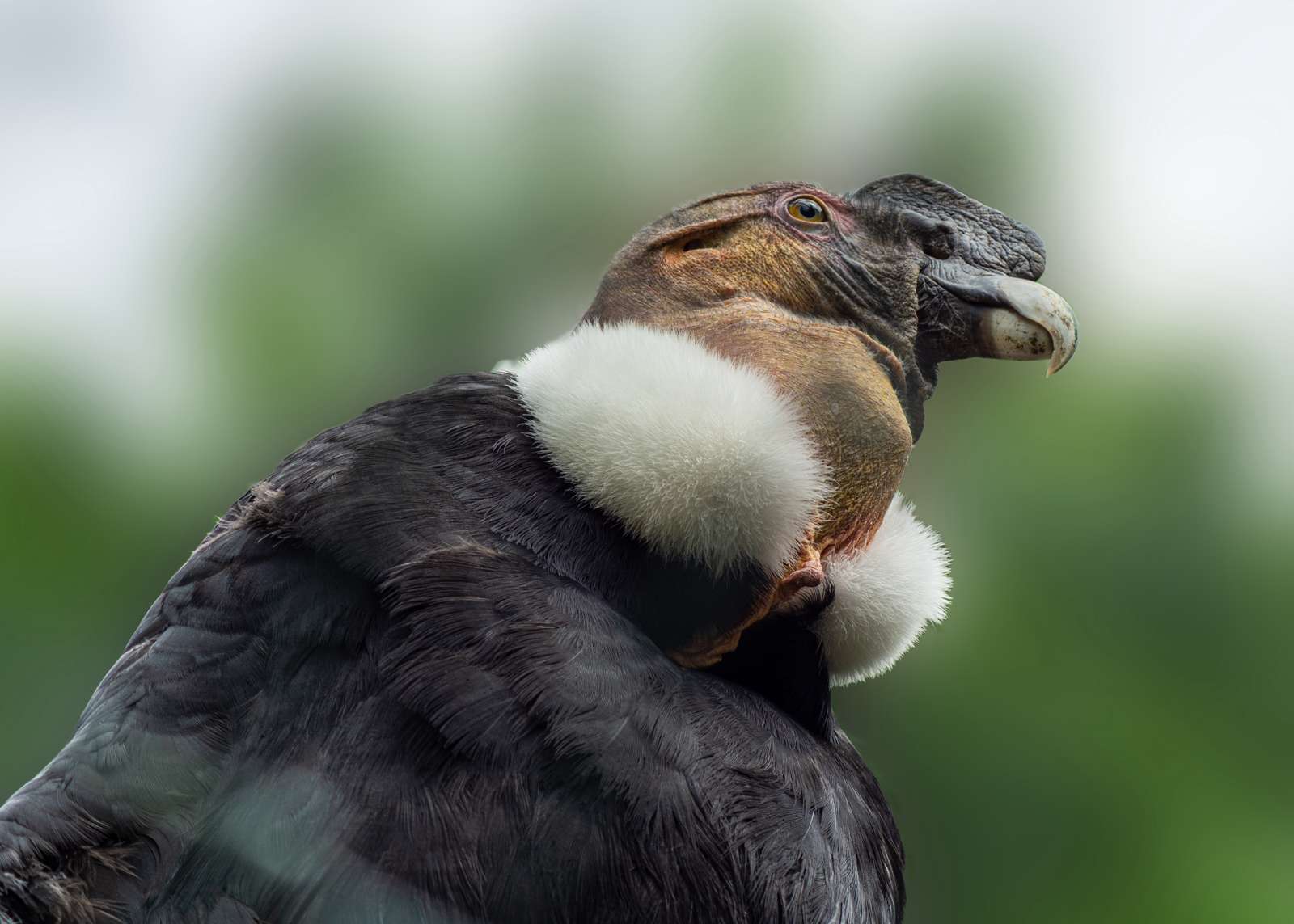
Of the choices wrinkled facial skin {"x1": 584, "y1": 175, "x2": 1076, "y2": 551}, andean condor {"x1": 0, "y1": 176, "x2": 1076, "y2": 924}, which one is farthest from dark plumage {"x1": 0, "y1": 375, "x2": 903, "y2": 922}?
wrinkled facial skin {"x1": 584, "y1": 175, "x2": 1076, "y2": 551}

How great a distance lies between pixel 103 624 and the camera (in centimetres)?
473

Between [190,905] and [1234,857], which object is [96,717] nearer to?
[190,905]

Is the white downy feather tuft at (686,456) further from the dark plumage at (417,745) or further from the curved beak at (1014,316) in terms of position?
the curved beak at (1014,316)

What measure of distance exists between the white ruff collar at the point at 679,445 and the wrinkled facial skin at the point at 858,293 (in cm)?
16

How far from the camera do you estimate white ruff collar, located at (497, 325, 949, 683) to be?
2070mm

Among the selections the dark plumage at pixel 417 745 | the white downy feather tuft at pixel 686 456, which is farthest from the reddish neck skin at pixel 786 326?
the dark plumage at pixel 417 745

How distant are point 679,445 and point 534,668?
1.40 feet

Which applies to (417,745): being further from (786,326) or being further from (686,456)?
(786,326)

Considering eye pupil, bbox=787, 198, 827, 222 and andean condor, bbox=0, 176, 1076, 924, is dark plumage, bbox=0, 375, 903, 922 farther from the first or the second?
eye pupil, bbox=787, 198, 827, 222

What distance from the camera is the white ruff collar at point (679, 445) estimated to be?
81.5 inches

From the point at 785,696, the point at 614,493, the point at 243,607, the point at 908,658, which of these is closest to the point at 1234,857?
the point at 908,658

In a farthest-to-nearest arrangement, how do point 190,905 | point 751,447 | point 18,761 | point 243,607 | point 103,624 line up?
point 103,624, point 18,761, point 751,447, point 243,607, point 190,905

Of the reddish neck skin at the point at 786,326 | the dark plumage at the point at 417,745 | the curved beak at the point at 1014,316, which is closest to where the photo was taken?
the dark plumage at the point at 417,745

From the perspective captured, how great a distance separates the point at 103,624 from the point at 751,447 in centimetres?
338
